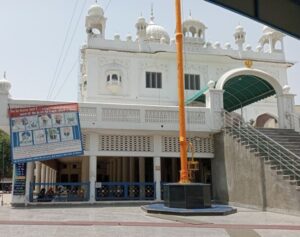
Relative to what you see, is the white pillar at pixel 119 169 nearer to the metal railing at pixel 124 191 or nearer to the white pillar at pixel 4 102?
the metal railing at pixel 124 191

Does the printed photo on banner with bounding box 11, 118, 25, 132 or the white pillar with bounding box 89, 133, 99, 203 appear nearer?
the printed photo on banner with bounding box 11, 118, 25, 132

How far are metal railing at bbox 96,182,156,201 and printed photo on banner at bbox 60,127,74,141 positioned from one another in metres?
2.77

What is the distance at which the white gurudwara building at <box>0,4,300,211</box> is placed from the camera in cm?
1748

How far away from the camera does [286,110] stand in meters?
21.3

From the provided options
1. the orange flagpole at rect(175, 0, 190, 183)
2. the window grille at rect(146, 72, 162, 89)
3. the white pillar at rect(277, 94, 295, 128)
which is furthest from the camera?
the window grille at rect(146, 72, 162, 89)

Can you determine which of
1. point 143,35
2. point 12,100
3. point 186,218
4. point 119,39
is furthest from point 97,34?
point 186,218

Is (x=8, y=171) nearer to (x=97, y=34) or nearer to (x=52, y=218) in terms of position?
(x=97, y=34)

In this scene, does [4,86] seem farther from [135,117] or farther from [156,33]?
[156,33]

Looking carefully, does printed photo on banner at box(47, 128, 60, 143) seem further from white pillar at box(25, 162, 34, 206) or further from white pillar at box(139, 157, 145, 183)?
white pillar at box(139, 157, 145, 183)

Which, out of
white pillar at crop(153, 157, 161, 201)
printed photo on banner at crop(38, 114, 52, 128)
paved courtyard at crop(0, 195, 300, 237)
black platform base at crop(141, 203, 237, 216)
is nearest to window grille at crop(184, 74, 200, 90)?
white pillar at crop(153, 157, 161, 201)

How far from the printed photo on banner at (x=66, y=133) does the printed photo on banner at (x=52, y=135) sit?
22 cm

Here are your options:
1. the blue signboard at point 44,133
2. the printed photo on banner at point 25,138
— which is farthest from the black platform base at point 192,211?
the printed photo on banner at point 25,138

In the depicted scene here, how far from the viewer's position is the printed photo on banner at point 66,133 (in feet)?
58.1

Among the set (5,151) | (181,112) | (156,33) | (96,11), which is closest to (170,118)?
(181,112)
